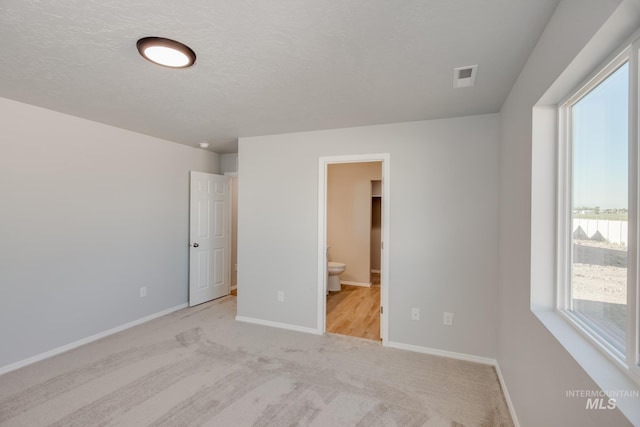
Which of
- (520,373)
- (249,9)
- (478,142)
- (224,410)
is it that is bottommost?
(224,410)

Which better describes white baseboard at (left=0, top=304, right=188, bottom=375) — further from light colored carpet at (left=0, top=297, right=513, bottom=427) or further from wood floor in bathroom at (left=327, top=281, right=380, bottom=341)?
wood floor in bathroom at (left=327, top=281, right=380, bottom=341)

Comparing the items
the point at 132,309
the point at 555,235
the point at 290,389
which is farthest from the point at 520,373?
the point at 132,309

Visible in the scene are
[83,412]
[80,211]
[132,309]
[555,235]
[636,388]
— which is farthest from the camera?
[132,309]

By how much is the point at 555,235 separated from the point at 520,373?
0.91 meters

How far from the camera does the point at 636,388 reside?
0.93 m

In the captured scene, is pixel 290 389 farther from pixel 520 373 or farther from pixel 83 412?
pixel 520 373

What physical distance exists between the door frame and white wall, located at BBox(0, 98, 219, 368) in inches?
83.4

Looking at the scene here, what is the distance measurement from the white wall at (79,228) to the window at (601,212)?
398cm

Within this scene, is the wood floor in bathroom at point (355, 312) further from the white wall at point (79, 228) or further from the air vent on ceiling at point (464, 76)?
the air vent on ceiling at point (464, 76)

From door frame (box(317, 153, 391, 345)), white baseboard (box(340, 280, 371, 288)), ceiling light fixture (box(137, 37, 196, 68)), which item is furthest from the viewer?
white baseboard (box(340, 280, 371, 288))

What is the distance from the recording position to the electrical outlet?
111 inches

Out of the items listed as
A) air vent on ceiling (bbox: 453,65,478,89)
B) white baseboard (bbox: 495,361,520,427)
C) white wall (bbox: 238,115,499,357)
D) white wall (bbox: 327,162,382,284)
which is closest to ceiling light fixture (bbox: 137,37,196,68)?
air vent on ceiling (bbox: 453,65,478,89)

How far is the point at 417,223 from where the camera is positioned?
2945mm

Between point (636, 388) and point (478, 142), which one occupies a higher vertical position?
point (478, 142)
